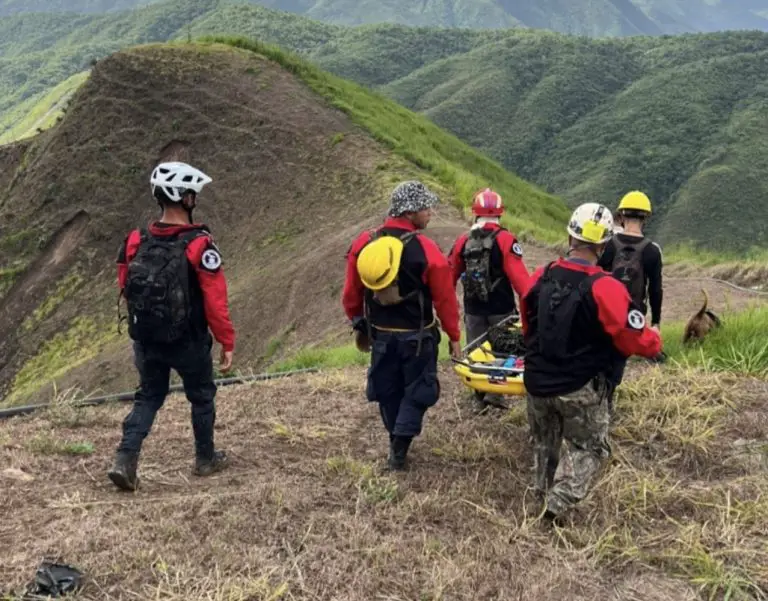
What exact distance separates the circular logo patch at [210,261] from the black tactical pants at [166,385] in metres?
0.56

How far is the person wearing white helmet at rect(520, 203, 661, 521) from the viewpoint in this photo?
419 cm

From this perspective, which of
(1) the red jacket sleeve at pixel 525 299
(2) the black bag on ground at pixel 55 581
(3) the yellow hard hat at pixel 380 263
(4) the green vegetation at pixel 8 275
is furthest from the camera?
(4) the green vegetation at pixel 8 275

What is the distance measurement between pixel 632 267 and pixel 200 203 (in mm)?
18352

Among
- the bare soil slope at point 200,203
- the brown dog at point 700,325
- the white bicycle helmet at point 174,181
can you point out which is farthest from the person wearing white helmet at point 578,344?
the bare soil slope at point 200,203

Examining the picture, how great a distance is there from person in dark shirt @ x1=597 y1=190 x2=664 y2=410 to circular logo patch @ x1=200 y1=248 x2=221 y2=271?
3.26 meters

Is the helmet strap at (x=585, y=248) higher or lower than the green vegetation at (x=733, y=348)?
higher

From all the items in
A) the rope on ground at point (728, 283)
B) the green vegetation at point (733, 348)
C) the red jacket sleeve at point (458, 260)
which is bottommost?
the rope on ground at point (728, 283)

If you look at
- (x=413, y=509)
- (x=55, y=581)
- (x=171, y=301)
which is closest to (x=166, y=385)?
(x=171, y=301)

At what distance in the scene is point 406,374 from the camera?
5.25 m

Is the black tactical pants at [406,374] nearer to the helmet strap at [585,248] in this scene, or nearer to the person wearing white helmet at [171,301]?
the person wearing white helmet at [171,301]

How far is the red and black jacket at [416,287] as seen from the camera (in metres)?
5.00

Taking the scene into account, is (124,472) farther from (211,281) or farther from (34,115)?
(34,115)

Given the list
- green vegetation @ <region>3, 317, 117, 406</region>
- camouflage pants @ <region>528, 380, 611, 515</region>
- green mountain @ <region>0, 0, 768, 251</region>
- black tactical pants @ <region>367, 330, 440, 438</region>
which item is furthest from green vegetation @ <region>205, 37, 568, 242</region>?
green mountain @ <region>0, 0, 768, 251</region>

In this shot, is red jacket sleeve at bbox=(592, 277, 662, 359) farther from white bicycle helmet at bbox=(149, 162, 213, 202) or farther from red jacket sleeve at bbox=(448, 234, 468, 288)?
white bicycle helmet at bbox=(149, 162, 213, 202)
